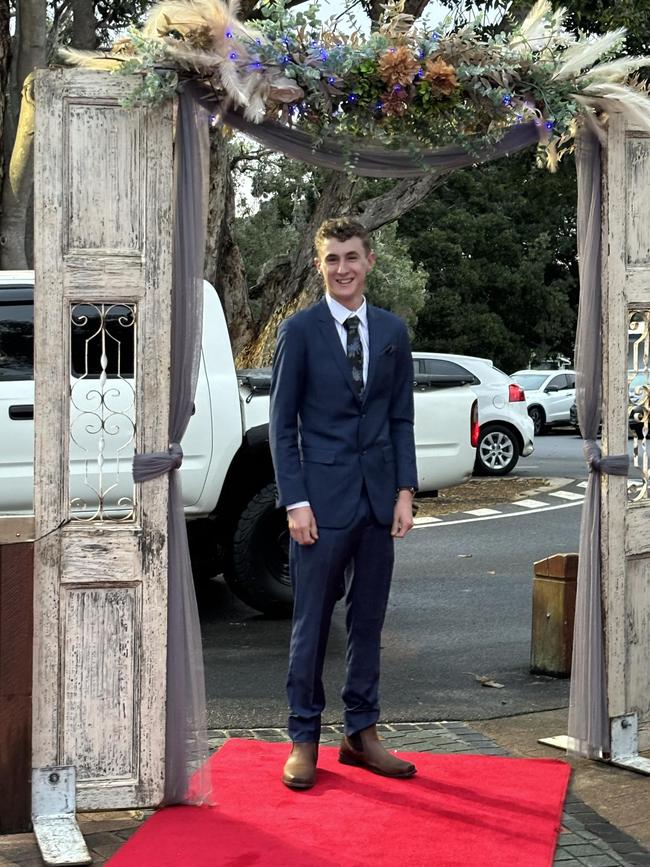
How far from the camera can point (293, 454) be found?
5.50 m

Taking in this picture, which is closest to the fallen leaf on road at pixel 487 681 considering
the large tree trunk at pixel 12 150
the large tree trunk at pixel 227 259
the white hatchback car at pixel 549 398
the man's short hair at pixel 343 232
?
the man's short hair at pixel 343 232

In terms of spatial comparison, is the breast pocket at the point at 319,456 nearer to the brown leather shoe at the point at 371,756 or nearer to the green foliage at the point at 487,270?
the brown leather shoe at the point at 371,756

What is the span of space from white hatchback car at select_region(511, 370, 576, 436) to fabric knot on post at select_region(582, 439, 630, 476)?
981 inches

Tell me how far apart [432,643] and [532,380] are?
23.2 meters

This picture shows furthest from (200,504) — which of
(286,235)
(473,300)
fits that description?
(473,300)

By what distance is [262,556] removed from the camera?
9.10 metres

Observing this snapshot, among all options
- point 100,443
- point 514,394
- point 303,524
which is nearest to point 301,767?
point 303,524

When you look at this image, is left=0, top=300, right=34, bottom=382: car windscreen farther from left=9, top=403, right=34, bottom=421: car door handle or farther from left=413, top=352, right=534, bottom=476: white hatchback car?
left=413, top=352, right=534, bottom=476: white hatchback car

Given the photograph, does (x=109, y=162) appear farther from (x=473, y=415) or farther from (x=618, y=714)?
(x=473, y=415)

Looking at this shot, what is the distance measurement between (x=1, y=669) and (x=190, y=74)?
2400 mm

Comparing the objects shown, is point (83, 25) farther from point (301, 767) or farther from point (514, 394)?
point (301, 767)

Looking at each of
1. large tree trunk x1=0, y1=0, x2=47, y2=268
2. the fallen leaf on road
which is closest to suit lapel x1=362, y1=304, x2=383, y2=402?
the fallen leaf on road

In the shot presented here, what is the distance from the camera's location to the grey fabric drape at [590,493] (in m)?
6.00

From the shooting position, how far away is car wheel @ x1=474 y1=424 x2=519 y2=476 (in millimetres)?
19781
